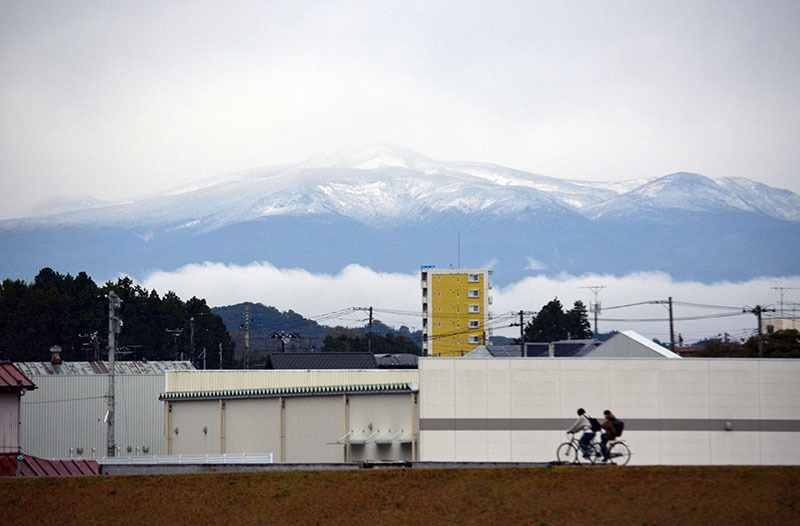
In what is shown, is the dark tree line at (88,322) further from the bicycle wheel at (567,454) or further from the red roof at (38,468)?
the bicycle wheel at (567,454)

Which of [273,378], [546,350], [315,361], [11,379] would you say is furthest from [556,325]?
[11,379]

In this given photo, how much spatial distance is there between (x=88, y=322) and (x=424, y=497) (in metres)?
136

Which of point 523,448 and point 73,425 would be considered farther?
point 73,425

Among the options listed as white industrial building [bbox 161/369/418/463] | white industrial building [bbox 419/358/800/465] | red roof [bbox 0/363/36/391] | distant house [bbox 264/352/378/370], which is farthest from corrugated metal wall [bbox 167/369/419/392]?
red roof [bbox 0/363/36/391]

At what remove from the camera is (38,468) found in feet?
129

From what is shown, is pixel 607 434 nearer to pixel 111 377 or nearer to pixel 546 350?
pixel 111 377

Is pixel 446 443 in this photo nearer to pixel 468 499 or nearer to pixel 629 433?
pixel 629 433

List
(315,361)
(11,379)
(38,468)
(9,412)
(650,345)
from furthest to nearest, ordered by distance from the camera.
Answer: (315,361)
(650,345)
(11,379)
(9,412)
(38,468)

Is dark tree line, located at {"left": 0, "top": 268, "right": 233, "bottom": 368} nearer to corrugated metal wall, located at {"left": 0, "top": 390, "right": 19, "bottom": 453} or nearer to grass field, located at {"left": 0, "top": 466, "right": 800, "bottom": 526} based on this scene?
corrugated metal wall, located at {"left": 0, "top": 390, "right": 19, "bottom": 453}

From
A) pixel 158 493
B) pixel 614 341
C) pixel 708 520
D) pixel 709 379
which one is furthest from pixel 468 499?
pixel 614 341

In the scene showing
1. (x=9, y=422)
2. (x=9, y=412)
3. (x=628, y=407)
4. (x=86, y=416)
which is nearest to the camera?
(x=9, y=422)

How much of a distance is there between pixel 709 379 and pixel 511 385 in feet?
33.5

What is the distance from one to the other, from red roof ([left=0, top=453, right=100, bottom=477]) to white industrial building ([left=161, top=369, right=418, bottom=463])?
1841 centimetres

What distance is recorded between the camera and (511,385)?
167ft
